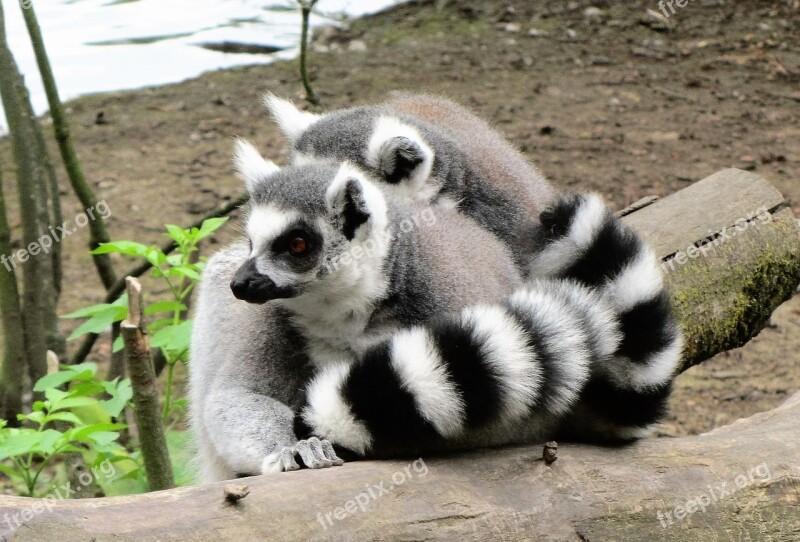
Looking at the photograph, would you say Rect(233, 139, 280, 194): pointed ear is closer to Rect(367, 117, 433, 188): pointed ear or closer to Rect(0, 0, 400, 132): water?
Rect(367, 117, 433, 188): pointed ear

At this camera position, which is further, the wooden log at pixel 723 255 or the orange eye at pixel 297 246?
the wooden log at pixel 723 255

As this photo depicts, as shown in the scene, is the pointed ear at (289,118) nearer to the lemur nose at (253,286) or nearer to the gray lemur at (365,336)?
the gray lemur at (365,336)

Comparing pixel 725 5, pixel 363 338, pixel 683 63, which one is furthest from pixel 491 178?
pixel 725 5

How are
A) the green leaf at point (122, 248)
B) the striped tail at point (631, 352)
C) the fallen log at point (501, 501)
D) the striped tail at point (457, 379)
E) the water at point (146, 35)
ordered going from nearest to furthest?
1. the fallen log at point (501, 501)
2. the striped tail at point (457, 379)
3. the striped tail at point (631, 352)
4. the green leaf at point (122, 248)
5. the water at point (146, 35)

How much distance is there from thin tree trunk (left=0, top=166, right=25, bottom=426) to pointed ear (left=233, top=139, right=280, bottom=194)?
1613 mm

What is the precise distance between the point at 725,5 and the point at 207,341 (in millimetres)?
8881

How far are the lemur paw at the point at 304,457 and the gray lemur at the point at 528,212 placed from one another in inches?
30.7

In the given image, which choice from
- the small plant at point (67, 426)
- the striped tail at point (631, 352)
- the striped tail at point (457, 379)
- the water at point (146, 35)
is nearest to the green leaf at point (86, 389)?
the small plant at point (67, 426)

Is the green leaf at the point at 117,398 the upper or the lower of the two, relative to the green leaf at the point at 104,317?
lower

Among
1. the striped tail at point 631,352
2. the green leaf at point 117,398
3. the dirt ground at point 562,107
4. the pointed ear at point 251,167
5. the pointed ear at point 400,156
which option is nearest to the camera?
the striped tail at point 631,352

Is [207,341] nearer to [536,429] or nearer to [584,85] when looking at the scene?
[536,429]

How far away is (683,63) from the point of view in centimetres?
920

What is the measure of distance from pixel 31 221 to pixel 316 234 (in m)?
2.18

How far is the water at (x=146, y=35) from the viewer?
8914 mm
